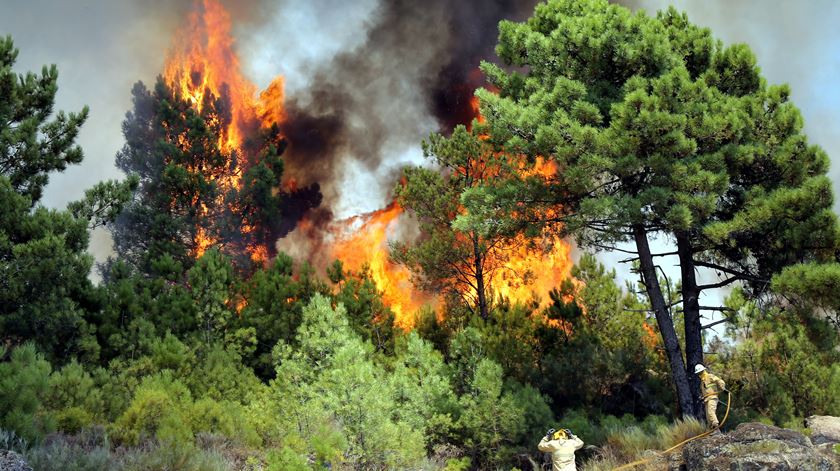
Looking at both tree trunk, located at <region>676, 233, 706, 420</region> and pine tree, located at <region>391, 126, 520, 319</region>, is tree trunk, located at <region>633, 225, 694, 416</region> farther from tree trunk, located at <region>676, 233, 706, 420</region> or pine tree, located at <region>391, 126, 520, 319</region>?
pine tree, located at <region>391, 126, 520, 319</region>

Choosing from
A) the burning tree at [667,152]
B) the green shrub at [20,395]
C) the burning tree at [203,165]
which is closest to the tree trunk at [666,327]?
the burning tree at [667,152]

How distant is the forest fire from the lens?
31.6 metres

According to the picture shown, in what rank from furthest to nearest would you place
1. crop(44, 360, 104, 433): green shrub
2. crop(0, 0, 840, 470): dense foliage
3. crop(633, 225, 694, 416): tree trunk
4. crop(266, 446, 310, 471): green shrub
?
crop(633, 225, 694, 416): tree trunk < crop(44, 360, 104, 433): green shrub < crop(0, 0, 840, 470): dense foliage < crop(266, 446, 310, 471): green shrub

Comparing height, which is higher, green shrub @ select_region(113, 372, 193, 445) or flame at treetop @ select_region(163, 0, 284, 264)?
flame at treetop @ select_region(163, 0, 284, 264)

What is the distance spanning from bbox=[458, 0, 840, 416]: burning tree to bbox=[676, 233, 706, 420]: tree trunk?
Answer: 33 mm

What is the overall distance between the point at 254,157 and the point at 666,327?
1177 inches

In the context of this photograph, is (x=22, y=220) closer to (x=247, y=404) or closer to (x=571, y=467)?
(x=247, y=404)

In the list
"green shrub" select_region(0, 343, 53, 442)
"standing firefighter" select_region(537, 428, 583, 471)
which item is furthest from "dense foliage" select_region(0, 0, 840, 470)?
"standing firefighter" select_region(537, 428, 583, 471)

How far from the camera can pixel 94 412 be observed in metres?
12.9

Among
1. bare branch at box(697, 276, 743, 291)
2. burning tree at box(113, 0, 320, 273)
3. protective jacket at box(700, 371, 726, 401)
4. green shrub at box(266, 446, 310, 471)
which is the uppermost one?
burning tree at box(113, 0, 320, 273)

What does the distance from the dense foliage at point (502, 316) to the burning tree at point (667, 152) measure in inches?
2.3

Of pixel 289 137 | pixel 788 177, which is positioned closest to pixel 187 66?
pixel 289 137

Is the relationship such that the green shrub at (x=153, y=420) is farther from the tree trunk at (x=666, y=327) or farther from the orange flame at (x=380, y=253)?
the orange flame at (x=380, y=253)

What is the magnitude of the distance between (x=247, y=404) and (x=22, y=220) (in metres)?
7.38
